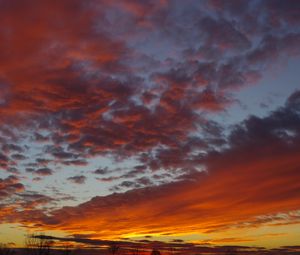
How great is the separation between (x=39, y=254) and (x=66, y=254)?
13.9m

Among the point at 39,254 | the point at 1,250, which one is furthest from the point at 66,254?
the point at 1,250

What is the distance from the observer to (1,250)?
337ft

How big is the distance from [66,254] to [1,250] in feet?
75.9

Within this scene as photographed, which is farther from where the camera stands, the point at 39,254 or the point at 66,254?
the point at 66,254

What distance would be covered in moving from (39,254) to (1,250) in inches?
1212

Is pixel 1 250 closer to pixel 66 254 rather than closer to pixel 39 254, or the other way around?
pixel 66 254

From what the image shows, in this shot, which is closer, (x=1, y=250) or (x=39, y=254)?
(x=39, y=254)

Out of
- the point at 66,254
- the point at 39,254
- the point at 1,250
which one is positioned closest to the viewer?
the point at 39,254

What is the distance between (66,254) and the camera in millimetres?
91125

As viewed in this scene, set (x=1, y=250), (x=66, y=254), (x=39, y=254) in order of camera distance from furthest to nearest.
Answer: (x=1, y=250) < (x=66, y=254) < (x=39, y=254)

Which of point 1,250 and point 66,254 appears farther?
point 1,250
